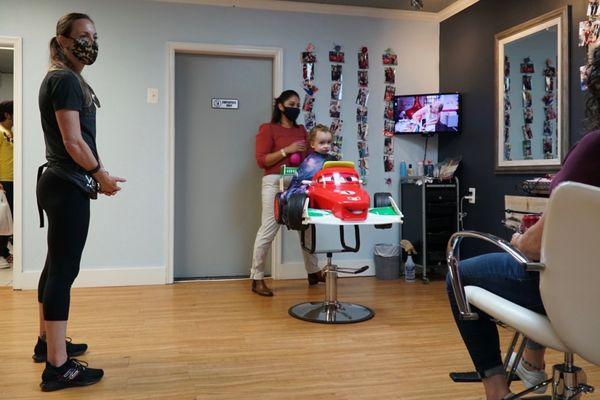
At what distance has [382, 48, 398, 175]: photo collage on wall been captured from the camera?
476 cm

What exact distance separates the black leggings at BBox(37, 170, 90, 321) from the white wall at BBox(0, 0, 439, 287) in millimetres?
2202

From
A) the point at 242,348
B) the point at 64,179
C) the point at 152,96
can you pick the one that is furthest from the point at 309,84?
the point at 64,179

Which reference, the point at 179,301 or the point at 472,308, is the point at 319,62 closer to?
the point at 179,301

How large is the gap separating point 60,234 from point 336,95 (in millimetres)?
3084

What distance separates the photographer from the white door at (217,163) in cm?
446

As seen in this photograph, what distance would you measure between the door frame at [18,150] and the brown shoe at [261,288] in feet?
6.12

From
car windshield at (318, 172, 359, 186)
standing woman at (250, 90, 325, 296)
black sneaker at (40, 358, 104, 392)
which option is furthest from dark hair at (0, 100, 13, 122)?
black sneaker at (40, 358, 104, 392)

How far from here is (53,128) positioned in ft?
6.86

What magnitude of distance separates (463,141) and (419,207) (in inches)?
28.0

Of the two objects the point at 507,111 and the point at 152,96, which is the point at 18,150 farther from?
the point at 507,111

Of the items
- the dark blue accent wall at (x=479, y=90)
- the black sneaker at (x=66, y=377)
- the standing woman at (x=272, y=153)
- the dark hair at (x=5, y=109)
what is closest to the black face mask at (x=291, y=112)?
the standing woman at (x=272, y=153)

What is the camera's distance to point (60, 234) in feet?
6.71

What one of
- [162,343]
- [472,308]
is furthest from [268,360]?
[472,308]

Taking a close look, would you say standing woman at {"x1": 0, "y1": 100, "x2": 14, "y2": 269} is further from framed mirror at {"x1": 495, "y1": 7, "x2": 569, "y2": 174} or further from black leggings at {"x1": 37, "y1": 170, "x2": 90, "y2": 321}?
framed mirror at {"x1": 495, "y1": 7, "x2": 569, "y2": 174}
